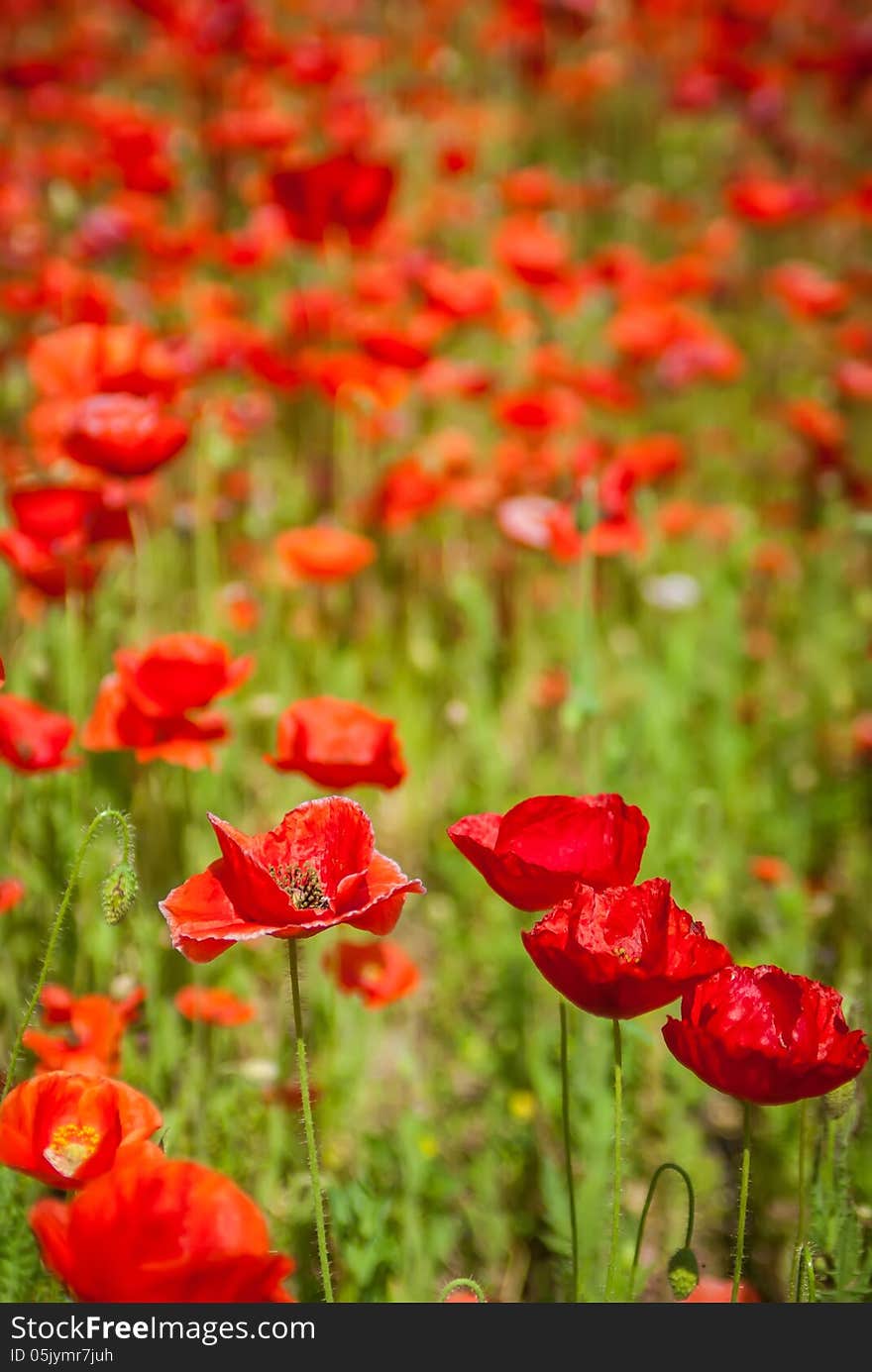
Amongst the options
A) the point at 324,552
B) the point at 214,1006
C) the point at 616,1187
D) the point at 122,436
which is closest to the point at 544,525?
the point at 324,552

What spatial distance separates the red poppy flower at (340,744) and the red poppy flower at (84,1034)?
34 cm

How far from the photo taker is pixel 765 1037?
1.00 m

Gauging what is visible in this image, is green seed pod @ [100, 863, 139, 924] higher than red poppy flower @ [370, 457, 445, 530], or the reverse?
green seed pod @ [100, 863, 139, 924]

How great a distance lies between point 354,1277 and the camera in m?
1.39

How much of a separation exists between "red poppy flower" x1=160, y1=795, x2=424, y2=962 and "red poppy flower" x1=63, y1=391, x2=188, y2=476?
0.79 m

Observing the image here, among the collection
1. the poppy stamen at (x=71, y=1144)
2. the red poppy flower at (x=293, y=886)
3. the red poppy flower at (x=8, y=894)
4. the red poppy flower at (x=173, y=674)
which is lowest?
the red poppy flower at (x=8, y=894)

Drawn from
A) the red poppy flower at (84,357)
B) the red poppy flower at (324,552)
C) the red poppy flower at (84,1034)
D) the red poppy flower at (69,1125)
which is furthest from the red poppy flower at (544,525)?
the red poppy flower at (69,1125)

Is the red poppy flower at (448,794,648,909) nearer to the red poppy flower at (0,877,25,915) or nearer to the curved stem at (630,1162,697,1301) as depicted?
the curved stem at (630,1162,697,1301)

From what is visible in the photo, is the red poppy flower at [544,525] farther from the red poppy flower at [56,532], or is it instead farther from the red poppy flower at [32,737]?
the red poppy flower at [32,737]

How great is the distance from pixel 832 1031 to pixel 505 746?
1662 millimetres

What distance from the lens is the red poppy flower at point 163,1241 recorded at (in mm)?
879

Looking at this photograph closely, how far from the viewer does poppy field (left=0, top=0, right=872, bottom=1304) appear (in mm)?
1099

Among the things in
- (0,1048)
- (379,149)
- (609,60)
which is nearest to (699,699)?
(0,1048)

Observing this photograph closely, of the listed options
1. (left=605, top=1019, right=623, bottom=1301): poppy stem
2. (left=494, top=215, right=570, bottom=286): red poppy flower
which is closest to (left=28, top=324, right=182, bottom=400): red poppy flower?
(left=494, top=215, right=570, bottom=286): red poppy flower
